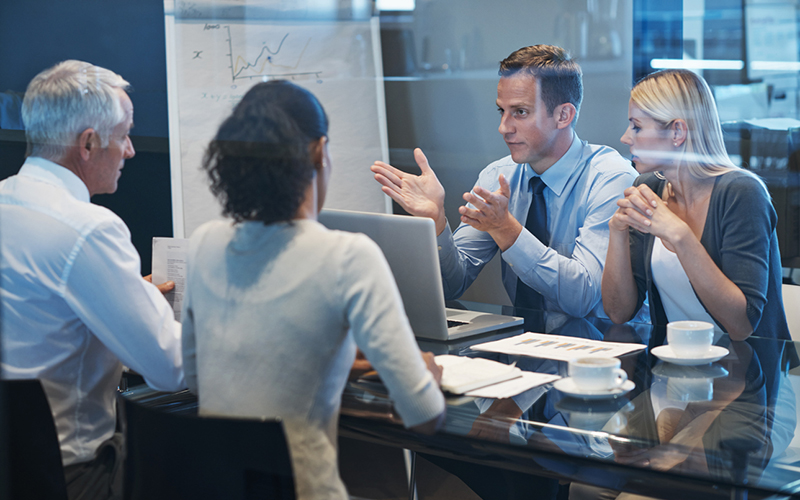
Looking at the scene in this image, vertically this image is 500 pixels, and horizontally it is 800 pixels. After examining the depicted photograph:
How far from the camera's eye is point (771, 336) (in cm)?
167

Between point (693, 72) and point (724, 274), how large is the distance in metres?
0.56

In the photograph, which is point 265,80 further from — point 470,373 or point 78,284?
point 470,373

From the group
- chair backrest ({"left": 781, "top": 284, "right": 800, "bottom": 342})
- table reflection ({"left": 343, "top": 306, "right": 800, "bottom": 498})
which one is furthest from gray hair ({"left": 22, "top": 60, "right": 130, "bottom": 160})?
chair backrest ({"left": 781, "top": 284, "right": 800, "bottom": 342})

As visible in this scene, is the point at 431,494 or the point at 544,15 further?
the point at 544,15

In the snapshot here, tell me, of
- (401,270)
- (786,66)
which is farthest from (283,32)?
(786,66)

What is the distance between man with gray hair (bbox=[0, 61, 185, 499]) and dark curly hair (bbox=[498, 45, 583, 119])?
49.0 inches

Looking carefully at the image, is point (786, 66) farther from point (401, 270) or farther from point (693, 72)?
point (401, 270)

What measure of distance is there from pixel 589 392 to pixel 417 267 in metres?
0.45

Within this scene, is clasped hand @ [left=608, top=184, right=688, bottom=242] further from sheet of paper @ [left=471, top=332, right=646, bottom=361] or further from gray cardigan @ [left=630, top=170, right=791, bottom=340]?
sheet of paper @ [left=471, top=332, right=646, bottom=361]

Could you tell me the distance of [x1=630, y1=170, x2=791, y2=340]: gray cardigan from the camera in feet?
5.17

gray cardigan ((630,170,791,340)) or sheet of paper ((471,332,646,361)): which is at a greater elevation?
gray cardigan ((630,170,791,340))

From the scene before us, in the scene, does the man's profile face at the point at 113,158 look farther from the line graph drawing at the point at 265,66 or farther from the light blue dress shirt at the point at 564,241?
the light blue dress shirt at the point at 564,241

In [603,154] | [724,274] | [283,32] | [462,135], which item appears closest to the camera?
[283,32]

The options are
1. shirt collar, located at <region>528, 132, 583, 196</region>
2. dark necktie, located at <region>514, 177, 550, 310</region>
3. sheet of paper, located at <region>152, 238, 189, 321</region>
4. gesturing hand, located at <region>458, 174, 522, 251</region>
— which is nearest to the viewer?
sheet of paper, located at <region>152, 238, 189, 321</region>
